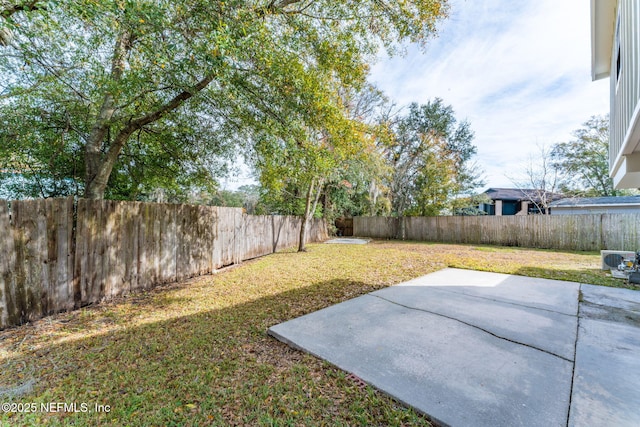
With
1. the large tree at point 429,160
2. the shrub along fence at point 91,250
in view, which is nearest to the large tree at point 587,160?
the large tree at point 429,160

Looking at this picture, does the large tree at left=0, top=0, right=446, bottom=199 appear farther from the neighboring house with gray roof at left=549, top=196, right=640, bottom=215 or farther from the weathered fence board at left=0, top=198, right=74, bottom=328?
the neighboring house with gray roof at left=549, top=196, right=640, bottom=215

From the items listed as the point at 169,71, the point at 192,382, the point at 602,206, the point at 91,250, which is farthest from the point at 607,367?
the point at 602,206

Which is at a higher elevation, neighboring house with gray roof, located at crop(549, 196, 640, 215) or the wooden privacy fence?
neighboring house with gray roof, located at crop(549, 196, 640, 215)

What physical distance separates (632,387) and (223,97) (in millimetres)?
5252

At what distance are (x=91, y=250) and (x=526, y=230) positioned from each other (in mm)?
13818

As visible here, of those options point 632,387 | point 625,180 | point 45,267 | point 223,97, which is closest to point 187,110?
point 223,97

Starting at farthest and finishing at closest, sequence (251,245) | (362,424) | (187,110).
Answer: (251,245) < (187,110) < (362,424)

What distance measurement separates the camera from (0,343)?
95.4 inches

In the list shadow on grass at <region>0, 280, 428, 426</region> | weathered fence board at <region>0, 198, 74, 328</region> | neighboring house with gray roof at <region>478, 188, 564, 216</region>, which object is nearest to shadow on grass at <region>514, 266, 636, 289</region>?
shadow on grass at <region>0, 280, 428, 426</region>

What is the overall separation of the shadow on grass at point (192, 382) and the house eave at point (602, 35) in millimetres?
6268

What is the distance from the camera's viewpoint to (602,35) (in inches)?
175

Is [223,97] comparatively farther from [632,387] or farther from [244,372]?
[632,387]

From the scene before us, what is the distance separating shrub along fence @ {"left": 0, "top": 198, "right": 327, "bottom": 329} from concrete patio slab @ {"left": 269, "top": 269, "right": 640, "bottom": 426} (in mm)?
2697

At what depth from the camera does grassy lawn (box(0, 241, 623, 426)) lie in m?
1.59
